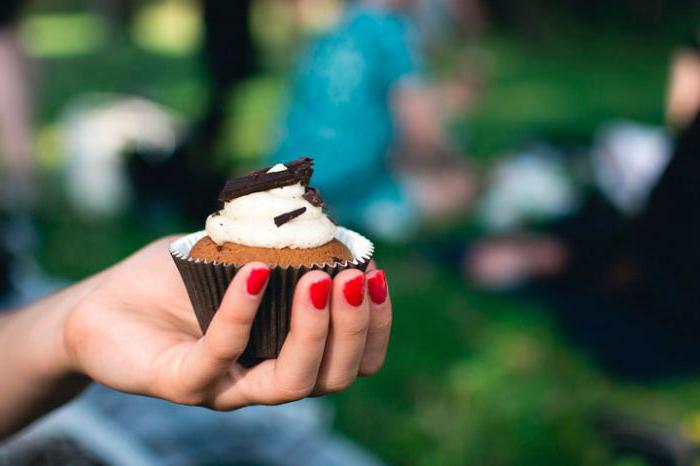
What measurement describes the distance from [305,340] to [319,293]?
10 cm

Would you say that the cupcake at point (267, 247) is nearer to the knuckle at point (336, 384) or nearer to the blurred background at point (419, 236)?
the knuckle at point (336, 384)

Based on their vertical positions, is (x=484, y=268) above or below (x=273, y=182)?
below

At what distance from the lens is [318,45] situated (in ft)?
17.9

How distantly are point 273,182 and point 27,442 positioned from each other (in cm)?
201

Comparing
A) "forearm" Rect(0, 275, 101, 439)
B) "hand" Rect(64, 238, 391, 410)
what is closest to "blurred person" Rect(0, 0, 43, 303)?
"forearm" Rect(0, 275, 101, 439)

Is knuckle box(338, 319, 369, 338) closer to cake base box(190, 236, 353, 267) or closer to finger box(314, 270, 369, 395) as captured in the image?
finger box(314, 270, 369, 395)

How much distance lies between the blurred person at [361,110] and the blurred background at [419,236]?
1 centimetres

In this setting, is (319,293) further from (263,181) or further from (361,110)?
(361,110)

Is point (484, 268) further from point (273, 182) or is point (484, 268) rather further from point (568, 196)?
point (273, 182)

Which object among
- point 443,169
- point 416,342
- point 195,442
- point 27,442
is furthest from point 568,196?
point 27,442

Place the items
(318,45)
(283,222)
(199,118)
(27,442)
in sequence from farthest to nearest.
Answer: (199,118), (318,45), (27,442), (283,222)

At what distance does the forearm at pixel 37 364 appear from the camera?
2137 millimetres

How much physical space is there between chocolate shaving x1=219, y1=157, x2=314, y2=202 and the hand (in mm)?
306

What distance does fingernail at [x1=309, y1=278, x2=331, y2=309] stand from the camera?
1.62m
